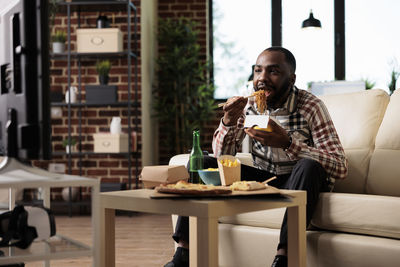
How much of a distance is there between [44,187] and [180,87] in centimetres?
A: 435

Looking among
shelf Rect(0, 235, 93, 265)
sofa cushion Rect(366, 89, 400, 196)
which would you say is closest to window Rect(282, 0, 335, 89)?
sofa cushion Rect(366, 89, 400, 196)

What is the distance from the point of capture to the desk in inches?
66.7

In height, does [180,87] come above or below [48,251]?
above

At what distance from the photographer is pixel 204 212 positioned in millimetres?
1693

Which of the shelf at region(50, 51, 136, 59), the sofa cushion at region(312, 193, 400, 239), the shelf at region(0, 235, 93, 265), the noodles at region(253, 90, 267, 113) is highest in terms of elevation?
the shelf at region(50, 51, 136, 59)

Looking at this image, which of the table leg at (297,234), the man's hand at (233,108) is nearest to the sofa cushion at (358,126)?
the man's hand at (233,108)

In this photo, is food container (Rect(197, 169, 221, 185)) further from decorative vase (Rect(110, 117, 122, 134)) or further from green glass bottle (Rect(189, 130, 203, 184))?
decorative vase (Rect(110, 117, 122, 134))

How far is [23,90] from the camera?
4.57 ft

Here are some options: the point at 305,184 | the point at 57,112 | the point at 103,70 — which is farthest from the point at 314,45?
the point at 305,184

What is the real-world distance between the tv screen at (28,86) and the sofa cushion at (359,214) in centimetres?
131

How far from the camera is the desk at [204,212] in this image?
66.7 inches

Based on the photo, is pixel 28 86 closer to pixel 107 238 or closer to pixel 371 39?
pixel 107 238

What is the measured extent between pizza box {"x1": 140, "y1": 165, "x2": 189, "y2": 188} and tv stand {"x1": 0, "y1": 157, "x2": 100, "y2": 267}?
0.65 meters

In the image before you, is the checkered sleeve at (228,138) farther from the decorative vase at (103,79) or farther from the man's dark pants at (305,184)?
the decorative vase at (103,79)
